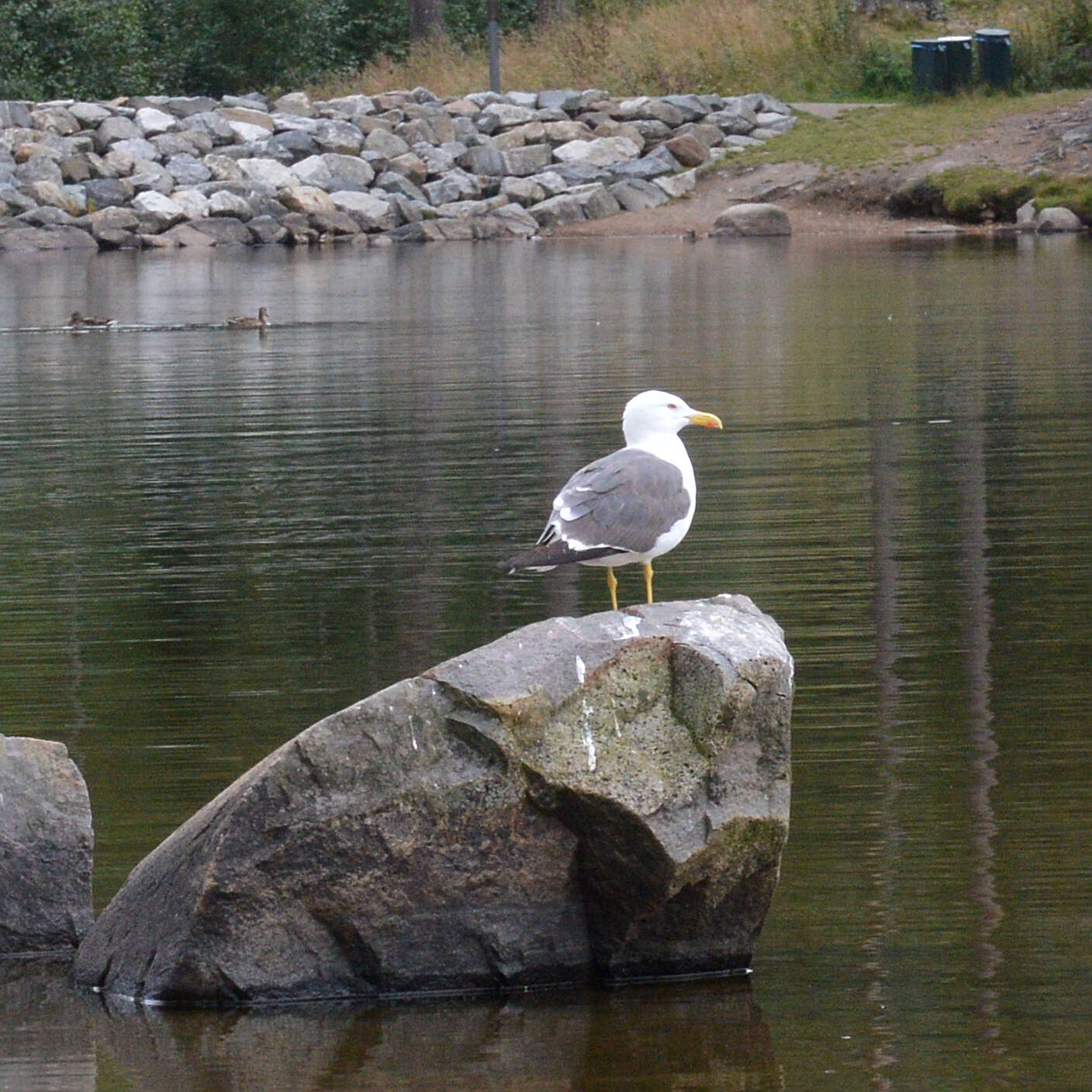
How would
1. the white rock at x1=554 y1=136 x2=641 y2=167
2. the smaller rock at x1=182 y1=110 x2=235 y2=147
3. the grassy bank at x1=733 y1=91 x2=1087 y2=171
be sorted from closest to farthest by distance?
the grassy bank at x1=733 y1=91 x2=1087 y2=171
the white rock at x1=554 y1=136 x2=641 y2=167
the smaller rock at x1=182 y1=110 x2=235 y2=147

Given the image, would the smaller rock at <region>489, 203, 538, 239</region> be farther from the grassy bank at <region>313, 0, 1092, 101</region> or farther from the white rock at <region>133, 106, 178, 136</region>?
the white rock at <region>133, 106, 178, 136</region>

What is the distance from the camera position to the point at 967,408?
1859 centimetres

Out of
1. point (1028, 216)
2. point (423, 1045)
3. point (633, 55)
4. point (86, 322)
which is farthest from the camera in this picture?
point (633, 55)

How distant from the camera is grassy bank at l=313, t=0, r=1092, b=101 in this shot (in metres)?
49.0

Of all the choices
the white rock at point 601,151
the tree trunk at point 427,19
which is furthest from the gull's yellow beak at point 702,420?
the tree trunk at point 427,19

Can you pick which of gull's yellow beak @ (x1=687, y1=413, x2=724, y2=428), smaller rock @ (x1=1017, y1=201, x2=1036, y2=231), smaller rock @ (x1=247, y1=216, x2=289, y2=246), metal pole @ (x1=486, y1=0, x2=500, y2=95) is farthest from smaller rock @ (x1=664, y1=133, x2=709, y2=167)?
gull's yellow beak @ (x1=687, y1=413, x2=724, y2=428)

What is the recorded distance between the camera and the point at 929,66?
47.9 meters

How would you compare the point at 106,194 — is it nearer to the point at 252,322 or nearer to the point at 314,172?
the point at 314,172

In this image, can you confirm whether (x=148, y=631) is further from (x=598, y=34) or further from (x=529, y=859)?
(x=598, y=34)

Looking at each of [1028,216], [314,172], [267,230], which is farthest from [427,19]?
[1028,216]

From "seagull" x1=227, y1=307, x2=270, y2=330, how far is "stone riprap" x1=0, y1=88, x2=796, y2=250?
19.2 m

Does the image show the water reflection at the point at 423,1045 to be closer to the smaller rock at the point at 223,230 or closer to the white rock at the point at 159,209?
the smaller rock at the point at 223,230

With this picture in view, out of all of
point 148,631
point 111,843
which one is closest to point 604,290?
point 148,631

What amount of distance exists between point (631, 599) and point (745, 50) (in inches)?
1737
